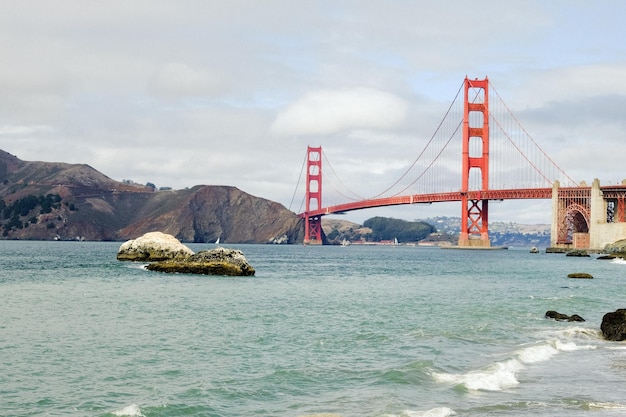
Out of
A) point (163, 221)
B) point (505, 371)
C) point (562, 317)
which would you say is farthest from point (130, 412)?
point (163, 221)

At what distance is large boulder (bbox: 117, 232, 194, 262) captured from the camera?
53.6 metres

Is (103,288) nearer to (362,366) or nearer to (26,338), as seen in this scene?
(26,338)

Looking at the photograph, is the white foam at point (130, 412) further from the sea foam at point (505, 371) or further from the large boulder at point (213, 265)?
the large boulder at point (213, 265)

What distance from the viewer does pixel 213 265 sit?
4462 cm

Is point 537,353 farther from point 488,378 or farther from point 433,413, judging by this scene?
point 433,413

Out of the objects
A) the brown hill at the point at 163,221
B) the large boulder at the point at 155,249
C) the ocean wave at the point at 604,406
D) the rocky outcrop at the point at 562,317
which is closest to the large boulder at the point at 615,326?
the rocky outcrop at the point at 562,317

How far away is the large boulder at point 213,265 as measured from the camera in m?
44.6

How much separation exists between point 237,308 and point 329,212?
102 metres

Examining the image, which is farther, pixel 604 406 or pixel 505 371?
pixel 505 371

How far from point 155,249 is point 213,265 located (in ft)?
42.8

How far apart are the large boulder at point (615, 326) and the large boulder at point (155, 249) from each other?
34768mm

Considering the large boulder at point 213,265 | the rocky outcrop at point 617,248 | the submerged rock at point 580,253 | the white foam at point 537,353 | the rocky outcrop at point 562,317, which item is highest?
the rocky outcrop at point 617,248

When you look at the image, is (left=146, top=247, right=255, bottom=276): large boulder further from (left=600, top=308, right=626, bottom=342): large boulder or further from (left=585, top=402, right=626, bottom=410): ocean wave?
(left=585, top=402, right=626, bottom=410): ocean wave

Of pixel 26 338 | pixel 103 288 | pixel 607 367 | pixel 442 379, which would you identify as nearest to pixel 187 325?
pixel 26 338
